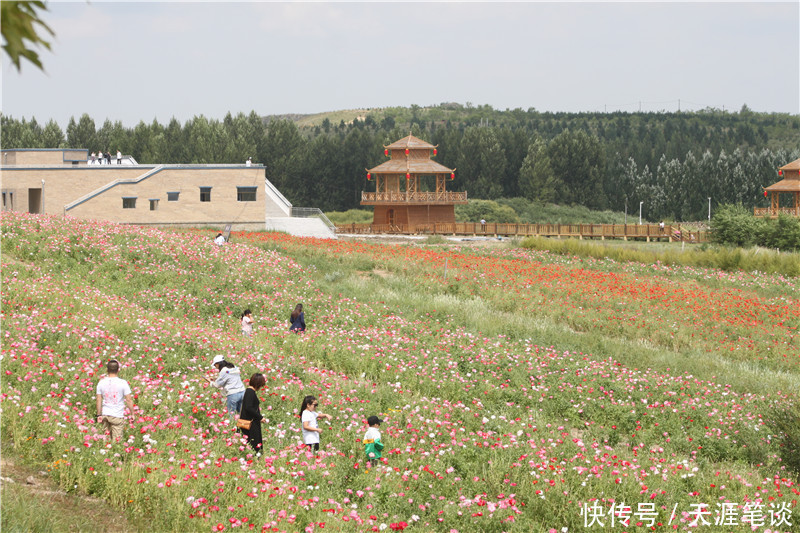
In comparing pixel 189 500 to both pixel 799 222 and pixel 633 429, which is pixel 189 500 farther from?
pixel 799 222

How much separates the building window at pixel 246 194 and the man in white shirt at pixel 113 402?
1621 inches

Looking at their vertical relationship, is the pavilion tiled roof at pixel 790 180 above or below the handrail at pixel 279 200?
above

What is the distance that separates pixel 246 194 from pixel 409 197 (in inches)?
769

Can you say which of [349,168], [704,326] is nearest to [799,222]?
[704,326]

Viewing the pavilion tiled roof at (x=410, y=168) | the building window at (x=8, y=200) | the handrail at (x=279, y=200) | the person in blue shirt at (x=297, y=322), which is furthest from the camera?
the pavilion tiled roof at (x=410, y=168)

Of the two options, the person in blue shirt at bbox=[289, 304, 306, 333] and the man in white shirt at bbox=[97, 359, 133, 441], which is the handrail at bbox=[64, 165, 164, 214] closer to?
the person in blue shirt at bbox=[289, 304, 306, 333]

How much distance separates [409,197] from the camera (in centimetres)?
6788

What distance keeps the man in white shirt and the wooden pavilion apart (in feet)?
186

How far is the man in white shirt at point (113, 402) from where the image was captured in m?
11.1

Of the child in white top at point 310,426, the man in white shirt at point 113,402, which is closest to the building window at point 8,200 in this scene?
the man in white shirt at point 113,402

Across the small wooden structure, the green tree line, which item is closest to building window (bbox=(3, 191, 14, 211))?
the green tree line

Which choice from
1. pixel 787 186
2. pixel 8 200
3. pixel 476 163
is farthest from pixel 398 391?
pixel 476 163

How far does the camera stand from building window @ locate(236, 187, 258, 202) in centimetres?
5153

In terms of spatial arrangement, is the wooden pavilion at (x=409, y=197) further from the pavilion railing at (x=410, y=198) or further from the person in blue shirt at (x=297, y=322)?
the person in blue shirt at (x=297, y=322)
